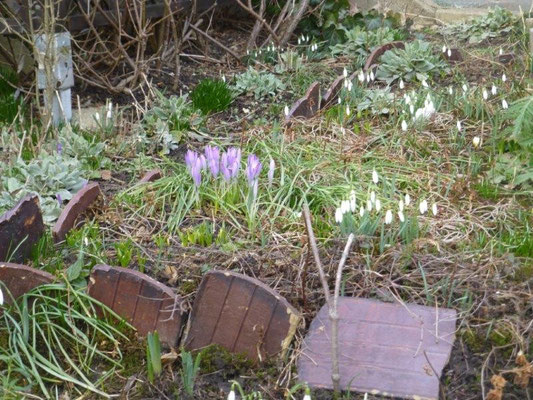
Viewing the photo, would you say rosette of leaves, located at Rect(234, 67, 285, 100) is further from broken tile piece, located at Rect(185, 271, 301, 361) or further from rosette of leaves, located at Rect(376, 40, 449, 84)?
broken tile piece, located at Rect(185, 271, 301, 361)

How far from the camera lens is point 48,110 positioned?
18.9 feet

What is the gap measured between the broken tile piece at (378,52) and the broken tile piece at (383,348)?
3.38 metres

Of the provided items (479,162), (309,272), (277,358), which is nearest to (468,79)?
(479,162)

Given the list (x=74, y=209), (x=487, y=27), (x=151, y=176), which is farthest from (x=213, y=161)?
(x=487, y=27)

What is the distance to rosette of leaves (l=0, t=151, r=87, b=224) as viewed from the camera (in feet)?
15.1

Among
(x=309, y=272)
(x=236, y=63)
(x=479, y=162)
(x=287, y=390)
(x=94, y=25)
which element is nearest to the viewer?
(x=287, y=390)

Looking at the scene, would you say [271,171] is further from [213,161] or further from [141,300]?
[141,300]

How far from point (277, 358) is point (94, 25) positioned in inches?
159

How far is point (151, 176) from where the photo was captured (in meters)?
5.01

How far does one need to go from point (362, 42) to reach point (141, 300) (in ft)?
14.4

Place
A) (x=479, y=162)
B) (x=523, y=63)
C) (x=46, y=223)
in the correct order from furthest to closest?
(x=523, y=63) → (x=479, y=162) → (x=46, y=223)

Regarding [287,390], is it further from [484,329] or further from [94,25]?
[94,25]

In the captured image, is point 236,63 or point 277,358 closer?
point 277,358

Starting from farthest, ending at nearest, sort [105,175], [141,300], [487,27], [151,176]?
1. [487,27]
2. [105,175]
3. [151,176]
4. [141,300]
